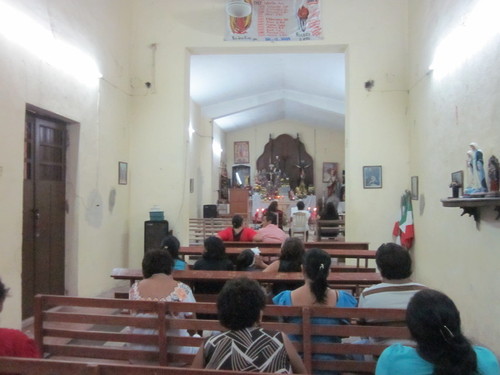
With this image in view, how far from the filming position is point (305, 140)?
16.5m

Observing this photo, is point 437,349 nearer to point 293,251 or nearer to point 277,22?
point 293,251

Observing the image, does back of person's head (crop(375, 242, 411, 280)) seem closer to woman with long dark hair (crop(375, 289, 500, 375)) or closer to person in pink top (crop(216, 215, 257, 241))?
woman with long dark hair (crop(375, 289, 500, 375))

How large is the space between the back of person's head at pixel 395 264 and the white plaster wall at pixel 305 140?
14064 mm

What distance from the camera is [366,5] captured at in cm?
634

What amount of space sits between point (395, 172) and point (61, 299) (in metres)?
5.20

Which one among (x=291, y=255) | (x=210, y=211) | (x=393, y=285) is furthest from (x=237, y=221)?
(x=210, y=211)

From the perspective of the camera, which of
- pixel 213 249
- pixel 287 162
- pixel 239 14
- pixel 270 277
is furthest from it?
pixel 287 162

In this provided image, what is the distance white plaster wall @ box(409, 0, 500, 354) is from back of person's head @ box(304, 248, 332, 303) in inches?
75.4

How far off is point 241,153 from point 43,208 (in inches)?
489

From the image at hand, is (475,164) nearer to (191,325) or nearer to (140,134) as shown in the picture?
(191,325)

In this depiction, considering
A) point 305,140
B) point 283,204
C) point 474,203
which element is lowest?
point 283,204

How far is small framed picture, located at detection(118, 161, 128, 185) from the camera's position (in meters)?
6.16

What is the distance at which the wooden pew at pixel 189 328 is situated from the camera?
2014mm

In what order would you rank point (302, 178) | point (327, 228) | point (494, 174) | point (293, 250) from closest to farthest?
point (494, 174) < point (293, 250) < point (327, 228) < point (302, 178)
